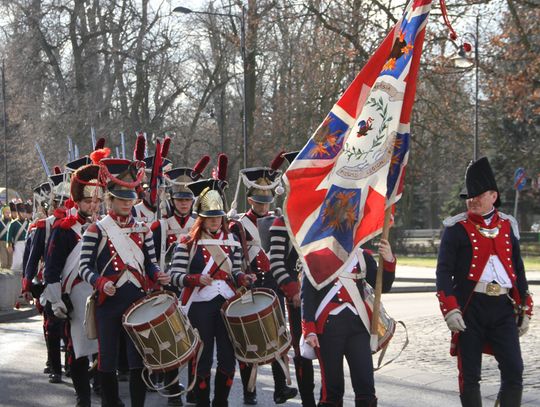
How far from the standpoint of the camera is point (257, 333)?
782cm

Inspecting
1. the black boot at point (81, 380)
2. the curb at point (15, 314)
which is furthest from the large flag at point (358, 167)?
the curb at point (15, 314)

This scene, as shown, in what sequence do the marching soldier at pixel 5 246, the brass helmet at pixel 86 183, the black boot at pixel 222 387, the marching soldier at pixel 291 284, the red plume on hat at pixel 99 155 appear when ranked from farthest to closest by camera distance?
1. the marching soldier at pixel 5 246
2. the red plume on hat at pixel 99 155
3. the brass helmet at pixel 86 183
4. the marching soldier at pixel 291 284
5. the black boot at pixel 222 387

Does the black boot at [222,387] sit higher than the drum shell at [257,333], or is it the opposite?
the drum shell at [257,333]

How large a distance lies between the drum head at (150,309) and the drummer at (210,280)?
29cm

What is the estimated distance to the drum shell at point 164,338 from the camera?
7449 millimetres

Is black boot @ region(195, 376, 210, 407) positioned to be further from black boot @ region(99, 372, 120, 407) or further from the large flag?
the large flag

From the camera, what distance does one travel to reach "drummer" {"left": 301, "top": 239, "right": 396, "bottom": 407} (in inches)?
255

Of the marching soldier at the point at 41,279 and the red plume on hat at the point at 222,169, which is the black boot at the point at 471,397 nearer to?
the red plume on hat at the point at 222,169

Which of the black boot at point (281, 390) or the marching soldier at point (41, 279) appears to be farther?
the marching soldier at point (41, 279)

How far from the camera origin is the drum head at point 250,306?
783 centimetres

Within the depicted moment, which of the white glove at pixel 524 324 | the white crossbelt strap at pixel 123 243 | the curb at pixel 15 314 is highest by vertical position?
the white crossbelt strap at pixel 123 243

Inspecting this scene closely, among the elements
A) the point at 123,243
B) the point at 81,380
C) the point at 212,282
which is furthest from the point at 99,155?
the point at 81,380

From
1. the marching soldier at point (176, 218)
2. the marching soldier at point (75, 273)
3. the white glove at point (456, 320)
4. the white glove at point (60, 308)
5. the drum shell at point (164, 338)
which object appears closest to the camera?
the white glove at point (456, 320)

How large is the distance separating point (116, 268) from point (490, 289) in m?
2.94
